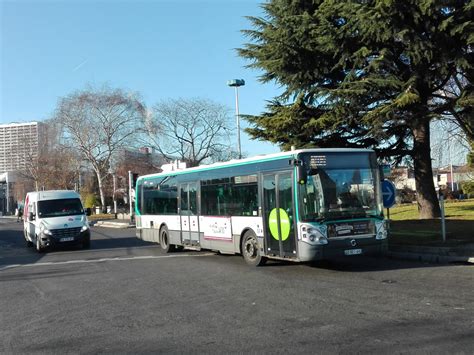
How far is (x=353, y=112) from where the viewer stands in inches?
758

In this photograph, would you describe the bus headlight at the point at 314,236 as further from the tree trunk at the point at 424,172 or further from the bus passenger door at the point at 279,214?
the tree trunk at the point at 424,172

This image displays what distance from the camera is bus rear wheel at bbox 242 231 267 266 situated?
42.2 ft

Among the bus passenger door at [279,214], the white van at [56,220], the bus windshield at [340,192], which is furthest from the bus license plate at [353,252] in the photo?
the white van at [56,220]

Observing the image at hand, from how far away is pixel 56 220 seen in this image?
772 inches

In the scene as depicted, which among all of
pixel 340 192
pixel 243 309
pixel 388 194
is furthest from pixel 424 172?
pixel 243 309

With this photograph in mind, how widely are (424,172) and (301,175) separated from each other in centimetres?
1145

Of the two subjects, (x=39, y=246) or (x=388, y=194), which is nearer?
(x=388, y=194)

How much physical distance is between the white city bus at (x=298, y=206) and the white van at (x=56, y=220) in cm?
723

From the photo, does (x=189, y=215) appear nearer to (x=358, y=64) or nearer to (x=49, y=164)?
(x=358, y=64)

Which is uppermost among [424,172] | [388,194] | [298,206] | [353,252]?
[424,172]

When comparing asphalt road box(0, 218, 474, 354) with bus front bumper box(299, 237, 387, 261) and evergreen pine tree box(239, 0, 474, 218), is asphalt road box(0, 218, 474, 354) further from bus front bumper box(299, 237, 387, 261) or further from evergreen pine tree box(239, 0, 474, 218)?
evergreen pine tree box(239, 0, 474, 218)

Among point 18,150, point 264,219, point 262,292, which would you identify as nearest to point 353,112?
point 264,219

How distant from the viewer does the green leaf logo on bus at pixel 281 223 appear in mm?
11750

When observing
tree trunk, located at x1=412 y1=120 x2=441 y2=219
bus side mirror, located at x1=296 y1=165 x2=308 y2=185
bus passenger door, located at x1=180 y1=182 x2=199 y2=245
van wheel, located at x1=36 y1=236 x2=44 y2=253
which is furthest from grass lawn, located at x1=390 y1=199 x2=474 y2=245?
van wheel, located at x1=36 y1=236 x2=44 y2=253
